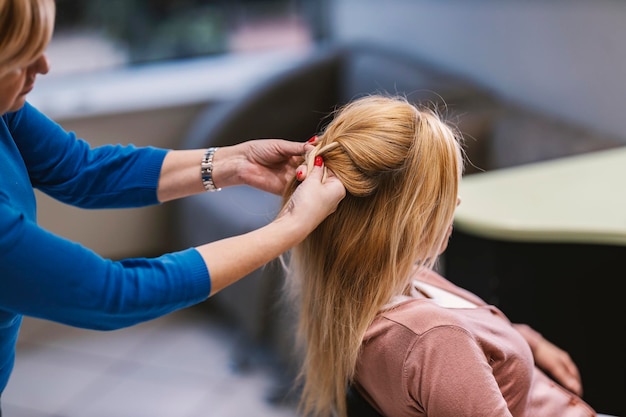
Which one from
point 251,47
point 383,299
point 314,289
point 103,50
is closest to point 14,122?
point 314,289

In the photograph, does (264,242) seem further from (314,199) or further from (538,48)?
(538,48)

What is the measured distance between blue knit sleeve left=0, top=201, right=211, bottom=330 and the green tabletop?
96 cm

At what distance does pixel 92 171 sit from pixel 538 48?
6.00 feet

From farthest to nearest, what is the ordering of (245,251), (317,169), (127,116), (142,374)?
1. (127,116)
2. (142,374)
3. (317,169)
4. (245,251)

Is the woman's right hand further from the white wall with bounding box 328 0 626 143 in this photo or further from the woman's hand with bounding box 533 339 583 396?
the white wall with bounding box 328 0 626 143

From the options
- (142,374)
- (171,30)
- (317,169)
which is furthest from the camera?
(171,30)

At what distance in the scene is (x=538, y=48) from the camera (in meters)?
2.60

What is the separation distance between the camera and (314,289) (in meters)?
1.34

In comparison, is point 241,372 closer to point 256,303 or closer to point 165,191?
point 256,303

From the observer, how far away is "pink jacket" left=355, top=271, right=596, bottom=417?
43.9 inches

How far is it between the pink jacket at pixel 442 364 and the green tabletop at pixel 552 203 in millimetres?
489

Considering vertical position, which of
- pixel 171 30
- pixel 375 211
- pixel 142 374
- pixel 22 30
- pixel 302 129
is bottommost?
pixel 142 374

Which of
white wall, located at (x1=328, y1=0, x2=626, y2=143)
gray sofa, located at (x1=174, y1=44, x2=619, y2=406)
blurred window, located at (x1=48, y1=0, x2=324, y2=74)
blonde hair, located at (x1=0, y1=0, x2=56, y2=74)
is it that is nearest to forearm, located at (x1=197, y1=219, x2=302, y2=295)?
blonde hair, located at (x1=0, y1=0, x2=56, y2=74)

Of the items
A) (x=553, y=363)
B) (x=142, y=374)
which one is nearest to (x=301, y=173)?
(x=553, y=363)
